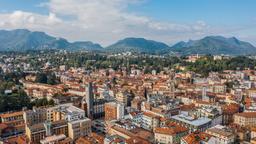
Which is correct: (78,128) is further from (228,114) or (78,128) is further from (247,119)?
(247,119)

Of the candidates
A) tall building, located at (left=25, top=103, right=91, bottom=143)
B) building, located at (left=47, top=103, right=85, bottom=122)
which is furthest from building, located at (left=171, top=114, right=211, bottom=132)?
building, located at (left=47, top=103, right=85, bottom=122)

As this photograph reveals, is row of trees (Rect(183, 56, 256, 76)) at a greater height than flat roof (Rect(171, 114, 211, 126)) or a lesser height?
greater

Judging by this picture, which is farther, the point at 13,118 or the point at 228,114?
the point at 228,114

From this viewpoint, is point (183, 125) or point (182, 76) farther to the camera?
point (182, 76)

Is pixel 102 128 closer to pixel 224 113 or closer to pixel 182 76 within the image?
pixel 224 113

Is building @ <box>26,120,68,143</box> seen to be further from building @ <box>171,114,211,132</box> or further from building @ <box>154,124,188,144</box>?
building @ <box>171,114,211,132</box>

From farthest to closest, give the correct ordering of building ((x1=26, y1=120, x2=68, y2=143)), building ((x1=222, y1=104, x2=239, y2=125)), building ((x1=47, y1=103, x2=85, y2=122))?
building ((x1=222, y1=104, x2=239, y2=125)) < building ((x1=47, y1=103, x2=85, y2=122)) < building ((x1=26, y1=120, x2=68, y2=143))

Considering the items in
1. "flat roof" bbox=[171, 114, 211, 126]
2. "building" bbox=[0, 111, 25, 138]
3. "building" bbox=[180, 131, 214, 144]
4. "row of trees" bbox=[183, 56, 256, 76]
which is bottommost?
"building" bbox=[0, 111, 25, 138]

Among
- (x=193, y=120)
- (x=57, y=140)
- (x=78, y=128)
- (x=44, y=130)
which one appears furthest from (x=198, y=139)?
(x=44, y=130)

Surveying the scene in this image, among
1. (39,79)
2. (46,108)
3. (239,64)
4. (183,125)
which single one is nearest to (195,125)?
(183,125)
